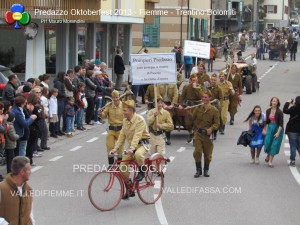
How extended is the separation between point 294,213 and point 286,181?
294 centimetres

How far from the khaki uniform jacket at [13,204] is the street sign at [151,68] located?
326 inches

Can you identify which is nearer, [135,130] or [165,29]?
[135,130]

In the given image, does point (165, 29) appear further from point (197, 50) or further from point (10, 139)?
point (10, 139)

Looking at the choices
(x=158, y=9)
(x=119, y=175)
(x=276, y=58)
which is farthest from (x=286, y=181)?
(x=276, y=58)

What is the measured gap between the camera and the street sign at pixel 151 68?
16516 mm

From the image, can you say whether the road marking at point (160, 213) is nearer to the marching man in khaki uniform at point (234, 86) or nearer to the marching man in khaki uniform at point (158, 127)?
the marching man in khaki uniform at point (158, 127)

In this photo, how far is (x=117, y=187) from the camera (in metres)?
12.6

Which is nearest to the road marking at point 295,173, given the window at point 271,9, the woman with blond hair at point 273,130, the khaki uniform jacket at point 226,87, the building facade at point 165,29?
the woman with blond hair at point 273,130

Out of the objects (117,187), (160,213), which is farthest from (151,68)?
(160,213)

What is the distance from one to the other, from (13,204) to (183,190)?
633cm

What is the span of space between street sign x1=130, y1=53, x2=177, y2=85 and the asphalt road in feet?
6.38

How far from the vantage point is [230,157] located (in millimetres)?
18453

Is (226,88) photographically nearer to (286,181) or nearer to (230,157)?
(230,157)

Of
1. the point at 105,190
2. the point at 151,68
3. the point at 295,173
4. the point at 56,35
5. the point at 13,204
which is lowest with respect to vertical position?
the point at 295,173
